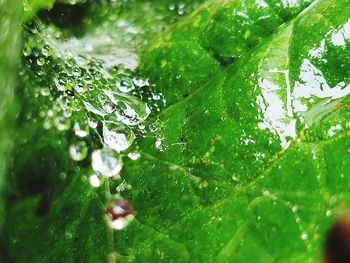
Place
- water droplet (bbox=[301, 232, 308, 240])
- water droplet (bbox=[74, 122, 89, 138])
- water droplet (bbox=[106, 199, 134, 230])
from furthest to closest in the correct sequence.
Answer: water droplet (bbox=[74, 122, 89, 138])
water droplet (bbox=[106, 199, 134, 230])
water droplet (bbox=[301, 232, 308, 240])

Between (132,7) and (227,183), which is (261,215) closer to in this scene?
(227,183)

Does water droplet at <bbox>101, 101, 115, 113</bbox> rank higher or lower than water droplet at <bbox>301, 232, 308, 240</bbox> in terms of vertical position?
higher

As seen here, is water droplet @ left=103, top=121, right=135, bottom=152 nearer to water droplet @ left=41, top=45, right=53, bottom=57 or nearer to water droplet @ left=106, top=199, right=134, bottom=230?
water droplet @ left=106, top=199, right=134, bottom=230

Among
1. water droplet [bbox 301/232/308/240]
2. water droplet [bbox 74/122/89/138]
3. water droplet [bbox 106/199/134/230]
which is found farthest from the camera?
water droplet [bbox 74/122/89/138]

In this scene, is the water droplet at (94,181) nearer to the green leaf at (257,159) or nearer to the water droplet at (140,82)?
the green leaf at (257,159)

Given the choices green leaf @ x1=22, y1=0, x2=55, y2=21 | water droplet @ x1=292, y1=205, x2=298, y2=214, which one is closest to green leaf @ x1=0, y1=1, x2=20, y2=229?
green leaf @ x1=22, y1=0, x2=55, y2=21

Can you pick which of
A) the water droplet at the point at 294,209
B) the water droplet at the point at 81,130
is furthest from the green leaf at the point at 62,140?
the water droplet at the point at 294,209

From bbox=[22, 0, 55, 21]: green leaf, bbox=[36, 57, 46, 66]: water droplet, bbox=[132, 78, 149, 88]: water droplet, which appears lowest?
bbox=[132, 78, 149, 88]: water droplet

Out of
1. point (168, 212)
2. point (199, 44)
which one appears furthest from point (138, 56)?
point (168, 212)
